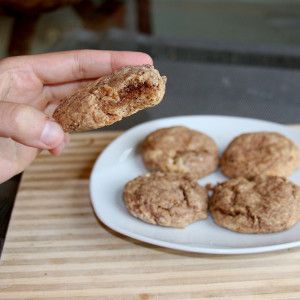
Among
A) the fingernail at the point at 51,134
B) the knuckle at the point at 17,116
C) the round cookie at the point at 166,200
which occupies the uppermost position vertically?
the knuckle at the point at 17,116

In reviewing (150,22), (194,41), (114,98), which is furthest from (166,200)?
(150,22)

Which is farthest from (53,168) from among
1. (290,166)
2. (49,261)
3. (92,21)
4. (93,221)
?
(92,21)

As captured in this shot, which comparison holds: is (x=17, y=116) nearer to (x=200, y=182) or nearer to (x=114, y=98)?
(x=114, y=98)

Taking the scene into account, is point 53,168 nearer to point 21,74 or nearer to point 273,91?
point 21,74

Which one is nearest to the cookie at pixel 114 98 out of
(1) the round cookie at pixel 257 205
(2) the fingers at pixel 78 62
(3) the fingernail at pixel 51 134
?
(3) the fingernail at pixel 51 134

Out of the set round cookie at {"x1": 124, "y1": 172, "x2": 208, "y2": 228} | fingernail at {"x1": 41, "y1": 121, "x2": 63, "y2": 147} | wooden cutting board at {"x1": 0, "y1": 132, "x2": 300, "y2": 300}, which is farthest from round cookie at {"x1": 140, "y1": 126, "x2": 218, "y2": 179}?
fingernail at {"x1": 41, "y1": 121, "x2": 63, "y2": 147}

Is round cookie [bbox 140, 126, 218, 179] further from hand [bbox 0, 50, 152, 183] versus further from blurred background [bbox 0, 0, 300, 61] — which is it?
blurred background [bbox 0, 0, 300, 61]

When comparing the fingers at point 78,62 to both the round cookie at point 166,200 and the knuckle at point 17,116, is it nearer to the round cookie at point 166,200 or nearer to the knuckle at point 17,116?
the round cookie at point 166,200
